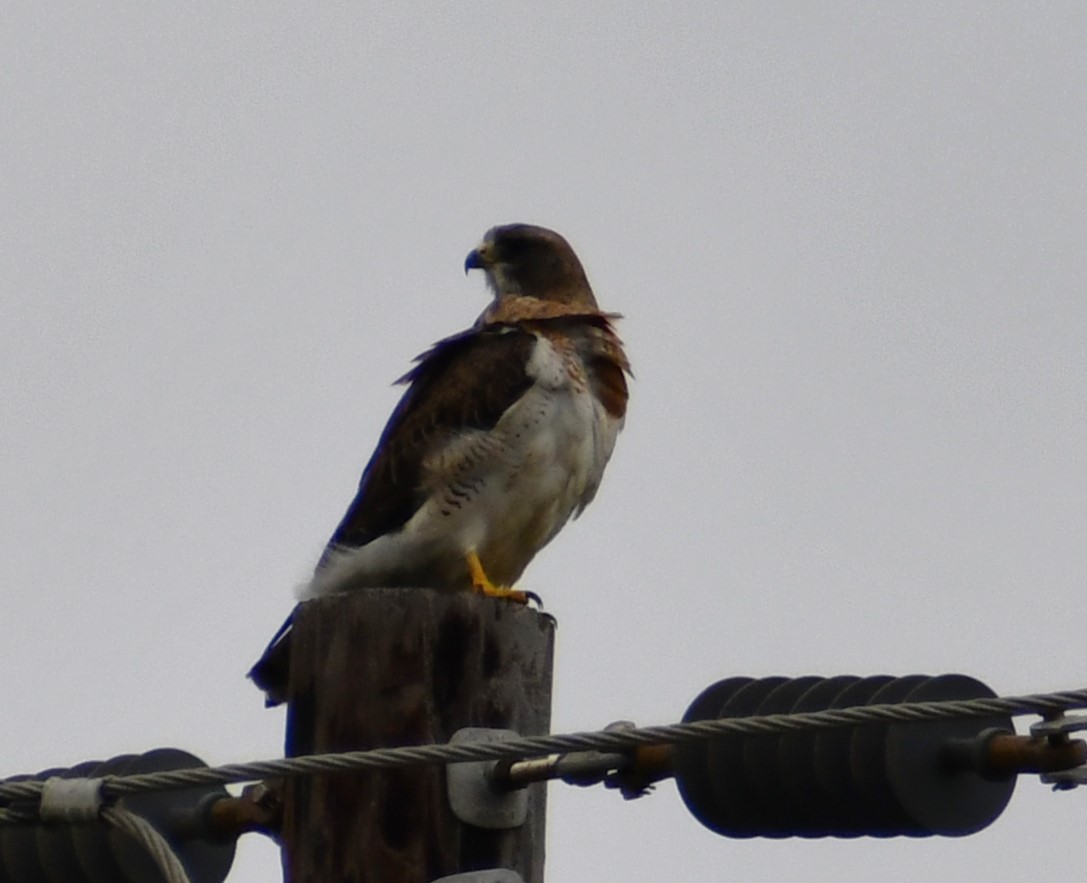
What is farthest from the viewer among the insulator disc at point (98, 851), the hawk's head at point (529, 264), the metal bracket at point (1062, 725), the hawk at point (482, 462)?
the hawk's head at point (529, 264)

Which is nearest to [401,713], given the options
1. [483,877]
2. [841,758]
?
[483,877]

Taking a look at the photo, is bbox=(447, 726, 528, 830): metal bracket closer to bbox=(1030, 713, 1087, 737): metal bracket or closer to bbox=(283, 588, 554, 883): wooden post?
bbox=(283, 588, 554, 883): wooden post

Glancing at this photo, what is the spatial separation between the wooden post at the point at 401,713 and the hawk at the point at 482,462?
1.70 m

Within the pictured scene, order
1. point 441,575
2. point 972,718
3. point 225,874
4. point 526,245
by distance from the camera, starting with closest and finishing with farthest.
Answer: point 972,718 → point 225,874 → point 441,575 → point 526,245

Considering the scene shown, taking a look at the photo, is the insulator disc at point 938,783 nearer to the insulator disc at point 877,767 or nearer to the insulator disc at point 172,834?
the insulator disc at point 877,767

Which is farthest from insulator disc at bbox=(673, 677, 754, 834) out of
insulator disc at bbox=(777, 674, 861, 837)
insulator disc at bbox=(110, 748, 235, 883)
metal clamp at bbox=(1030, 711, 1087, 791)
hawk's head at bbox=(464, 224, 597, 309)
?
hawk's head at bbox=(464, 224, 597, 309)

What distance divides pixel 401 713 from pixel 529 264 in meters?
3.58

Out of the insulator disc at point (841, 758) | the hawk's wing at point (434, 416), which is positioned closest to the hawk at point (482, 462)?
the hawk's wing at point (434, 416)

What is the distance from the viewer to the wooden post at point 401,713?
3.75 metres

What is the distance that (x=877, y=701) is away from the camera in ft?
11.5

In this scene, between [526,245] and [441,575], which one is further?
[526,245]

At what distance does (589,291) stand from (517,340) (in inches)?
47.6

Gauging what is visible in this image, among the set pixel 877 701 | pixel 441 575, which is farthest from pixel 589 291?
pixel 877 701

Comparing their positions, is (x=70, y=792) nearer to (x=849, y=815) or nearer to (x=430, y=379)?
(x=849, y=815)
